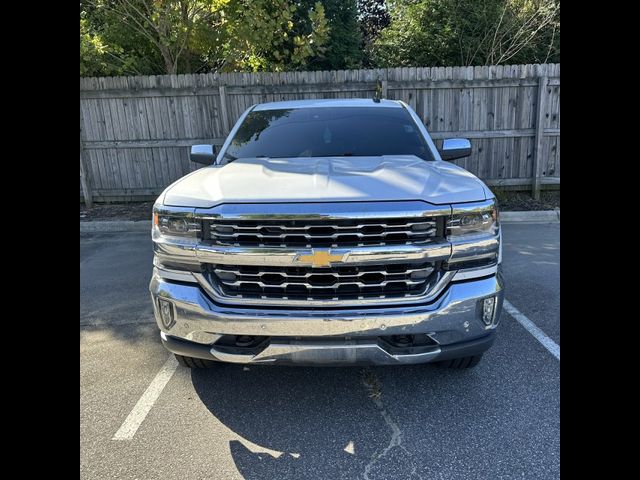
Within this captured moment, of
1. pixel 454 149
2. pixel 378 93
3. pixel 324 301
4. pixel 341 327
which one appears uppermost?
pixel 378 93

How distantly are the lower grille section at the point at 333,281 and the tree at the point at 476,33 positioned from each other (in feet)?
33.6

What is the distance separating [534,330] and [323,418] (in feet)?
6.96

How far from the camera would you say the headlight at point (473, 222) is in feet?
7.98

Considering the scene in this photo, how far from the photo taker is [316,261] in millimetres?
2350

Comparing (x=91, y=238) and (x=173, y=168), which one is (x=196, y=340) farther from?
(x=173, y=168)

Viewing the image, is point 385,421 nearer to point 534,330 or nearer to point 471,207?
point 471,207

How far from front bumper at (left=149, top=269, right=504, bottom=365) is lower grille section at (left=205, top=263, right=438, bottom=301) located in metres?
0.08

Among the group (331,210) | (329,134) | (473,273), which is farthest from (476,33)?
(331,210)

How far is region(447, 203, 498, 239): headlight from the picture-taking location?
2.43m

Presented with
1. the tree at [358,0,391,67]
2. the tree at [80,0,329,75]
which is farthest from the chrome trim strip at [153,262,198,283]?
the tree at [358,0,391,67]

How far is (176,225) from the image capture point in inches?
101

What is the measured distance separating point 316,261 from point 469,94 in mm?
6761
